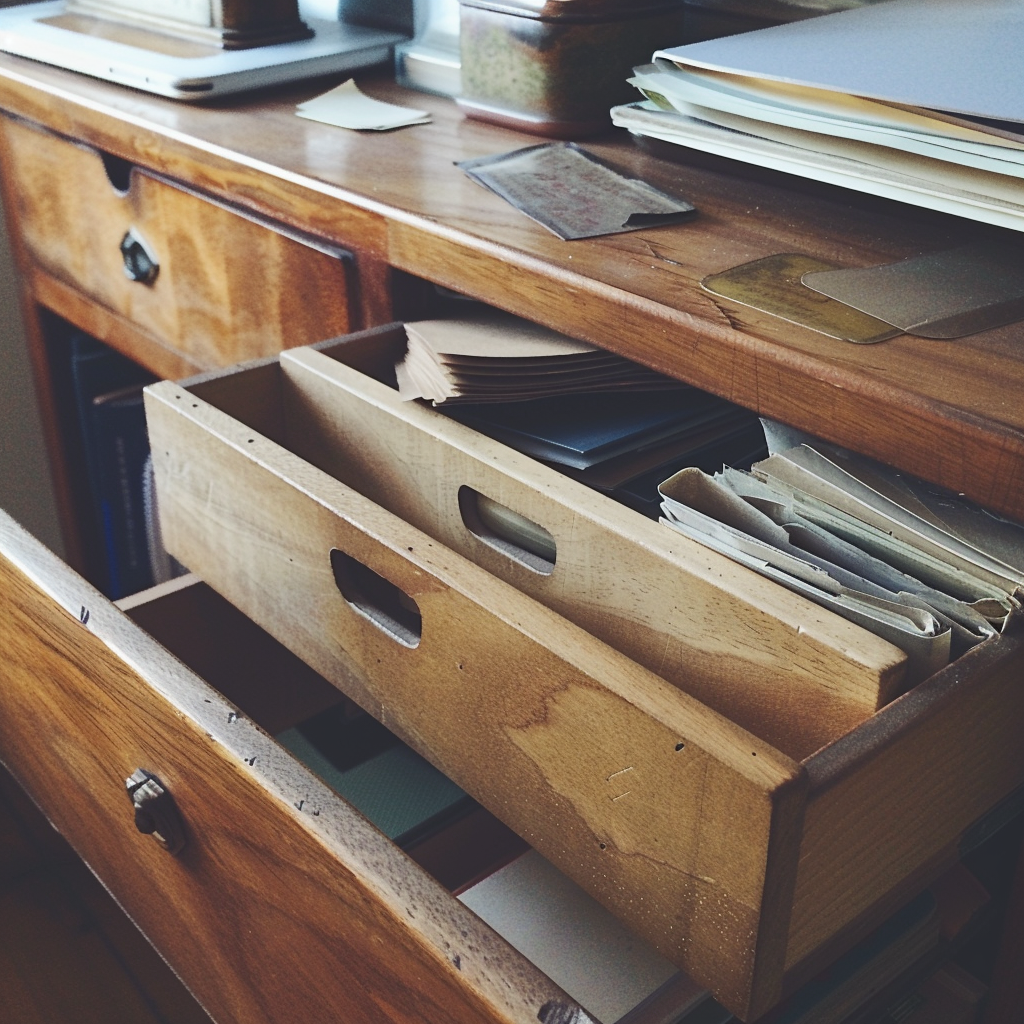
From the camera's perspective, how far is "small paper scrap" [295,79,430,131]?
89 cm

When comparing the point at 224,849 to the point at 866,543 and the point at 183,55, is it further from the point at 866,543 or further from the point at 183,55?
the point at 183,55

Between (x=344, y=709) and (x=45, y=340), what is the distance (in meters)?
0.55

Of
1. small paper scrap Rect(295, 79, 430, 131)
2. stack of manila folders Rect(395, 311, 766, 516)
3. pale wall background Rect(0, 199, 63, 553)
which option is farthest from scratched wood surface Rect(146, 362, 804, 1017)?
pale wall background Rect(0, 199, 63, 553)

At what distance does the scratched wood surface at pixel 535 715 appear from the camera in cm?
39

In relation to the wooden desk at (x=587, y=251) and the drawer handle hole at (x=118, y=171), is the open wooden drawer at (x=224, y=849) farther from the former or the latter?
the drawer handle hole at (x=118, y=171)

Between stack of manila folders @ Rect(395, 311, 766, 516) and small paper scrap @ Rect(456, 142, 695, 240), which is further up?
small paper scrap @ Rect(456, 142, 695, 240)

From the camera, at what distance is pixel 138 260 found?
100cm

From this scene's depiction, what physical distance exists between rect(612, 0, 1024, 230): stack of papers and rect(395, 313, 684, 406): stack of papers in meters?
0.14

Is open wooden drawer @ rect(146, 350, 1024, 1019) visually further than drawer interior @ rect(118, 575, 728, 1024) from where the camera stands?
No

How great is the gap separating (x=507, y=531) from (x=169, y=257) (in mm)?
504

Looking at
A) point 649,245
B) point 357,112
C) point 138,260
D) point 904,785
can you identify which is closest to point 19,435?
point 138,260

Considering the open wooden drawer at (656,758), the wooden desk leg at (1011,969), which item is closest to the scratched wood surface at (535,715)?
the open wooden drawer at (656,758)

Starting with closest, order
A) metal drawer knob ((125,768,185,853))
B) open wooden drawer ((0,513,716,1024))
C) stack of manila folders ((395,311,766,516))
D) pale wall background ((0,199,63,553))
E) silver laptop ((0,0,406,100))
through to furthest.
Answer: open wooden drawer ((0,513,716,1024)) → metal drawer knob ((125,768,185,853)) → stack of manila folders ((395,311,766,516)) → silver laptop ((0,0,406,100)) → pale wall background ((0,199,63,553))

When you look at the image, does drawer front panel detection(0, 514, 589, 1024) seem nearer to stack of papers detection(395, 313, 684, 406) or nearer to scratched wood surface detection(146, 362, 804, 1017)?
scratched wood surface detection(146, 362, 804, 1017)
